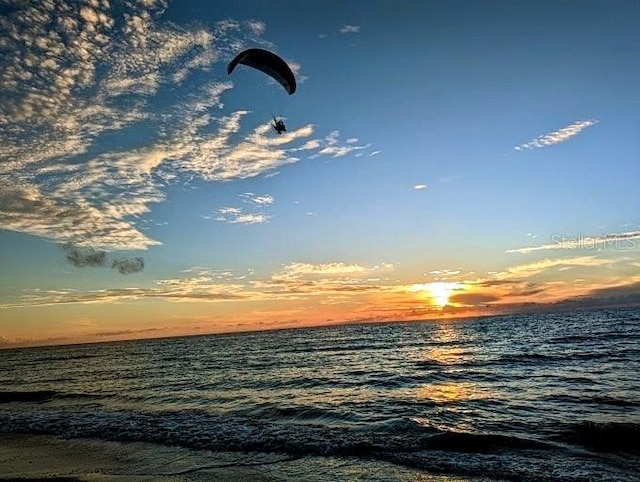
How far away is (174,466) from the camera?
10398 millimetres

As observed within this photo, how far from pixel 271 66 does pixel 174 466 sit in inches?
557

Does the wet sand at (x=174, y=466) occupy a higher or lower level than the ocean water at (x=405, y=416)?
higher

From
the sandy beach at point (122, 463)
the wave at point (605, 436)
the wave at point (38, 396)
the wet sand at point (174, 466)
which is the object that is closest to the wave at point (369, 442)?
the wave at point (605, 436)

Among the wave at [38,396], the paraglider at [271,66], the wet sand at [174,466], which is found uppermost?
the paraglider at [271,66]

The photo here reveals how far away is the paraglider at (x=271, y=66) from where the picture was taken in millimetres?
15992

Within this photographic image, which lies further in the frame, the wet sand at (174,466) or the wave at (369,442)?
the wave at (369,442)

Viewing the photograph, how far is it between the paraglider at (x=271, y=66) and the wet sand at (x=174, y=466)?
10629 mm

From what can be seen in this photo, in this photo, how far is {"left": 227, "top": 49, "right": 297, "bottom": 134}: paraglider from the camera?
16.0m

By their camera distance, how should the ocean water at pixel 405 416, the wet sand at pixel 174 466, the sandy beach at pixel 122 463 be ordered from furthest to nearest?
the ocean water at pixel 405 416, the sandy beach at pixel 122 463, the wet sand at pixel 174 466

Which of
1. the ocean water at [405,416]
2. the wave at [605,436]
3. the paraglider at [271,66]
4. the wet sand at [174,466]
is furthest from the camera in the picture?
the paraglider at [271,66]

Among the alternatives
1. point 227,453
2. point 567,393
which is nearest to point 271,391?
point 227,453

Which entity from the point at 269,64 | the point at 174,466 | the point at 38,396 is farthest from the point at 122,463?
the point at 38,396

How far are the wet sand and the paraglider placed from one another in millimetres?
10629

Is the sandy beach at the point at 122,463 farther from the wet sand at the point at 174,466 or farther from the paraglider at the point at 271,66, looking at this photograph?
the paraglider at the point at 271,66
